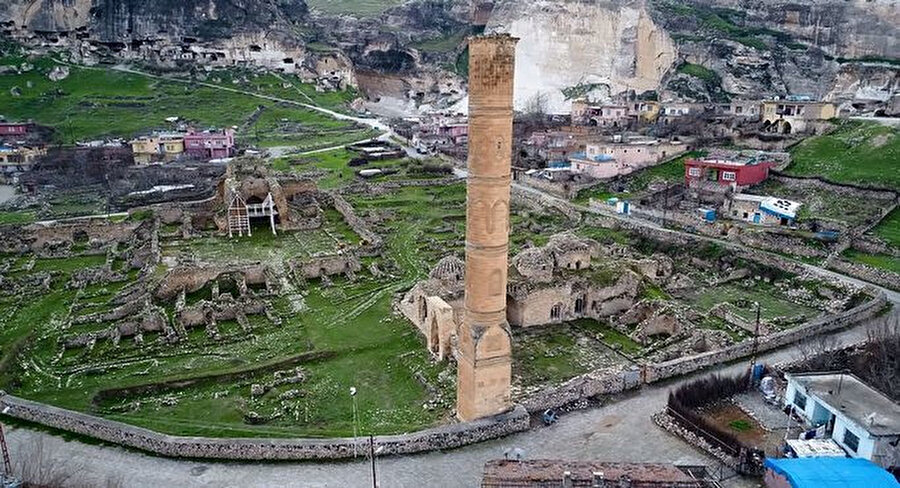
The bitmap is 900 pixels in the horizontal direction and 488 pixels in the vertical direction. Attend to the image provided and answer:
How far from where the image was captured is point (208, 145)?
72.8m

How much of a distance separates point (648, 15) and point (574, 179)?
59818 mm

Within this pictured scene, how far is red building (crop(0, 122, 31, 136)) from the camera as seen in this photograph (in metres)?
74.6

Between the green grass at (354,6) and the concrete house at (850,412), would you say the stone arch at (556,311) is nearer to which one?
the concrete house at (850,412)

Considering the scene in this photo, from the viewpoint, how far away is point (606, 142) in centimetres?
6275

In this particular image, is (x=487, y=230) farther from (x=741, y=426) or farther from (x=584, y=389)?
(x=741, y=426)

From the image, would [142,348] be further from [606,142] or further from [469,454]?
[606,142]

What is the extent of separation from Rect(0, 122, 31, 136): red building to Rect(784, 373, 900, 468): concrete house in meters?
81.9

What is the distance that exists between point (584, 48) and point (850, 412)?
103650 mm

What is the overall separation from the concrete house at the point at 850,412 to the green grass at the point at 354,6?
139903 millimetres

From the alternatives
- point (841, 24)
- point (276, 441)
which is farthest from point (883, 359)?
point (841, 24)

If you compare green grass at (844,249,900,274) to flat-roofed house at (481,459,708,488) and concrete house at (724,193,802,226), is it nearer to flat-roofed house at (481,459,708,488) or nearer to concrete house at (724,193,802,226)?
concrete house at (724,193,802,226)

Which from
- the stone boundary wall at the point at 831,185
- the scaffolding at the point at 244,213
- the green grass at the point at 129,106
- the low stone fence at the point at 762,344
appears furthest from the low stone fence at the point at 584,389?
the green grass at the point at 129,106

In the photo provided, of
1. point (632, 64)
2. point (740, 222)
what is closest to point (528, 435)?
point (740, 222)

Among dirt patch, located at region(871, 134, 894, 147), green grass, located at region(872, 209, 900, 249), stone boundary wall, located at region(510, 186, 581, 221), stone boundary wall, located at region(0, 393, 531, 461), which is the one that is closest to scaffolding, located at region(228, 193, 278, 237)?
stone boundary wall, located at region(510, 186, 581, 221)
